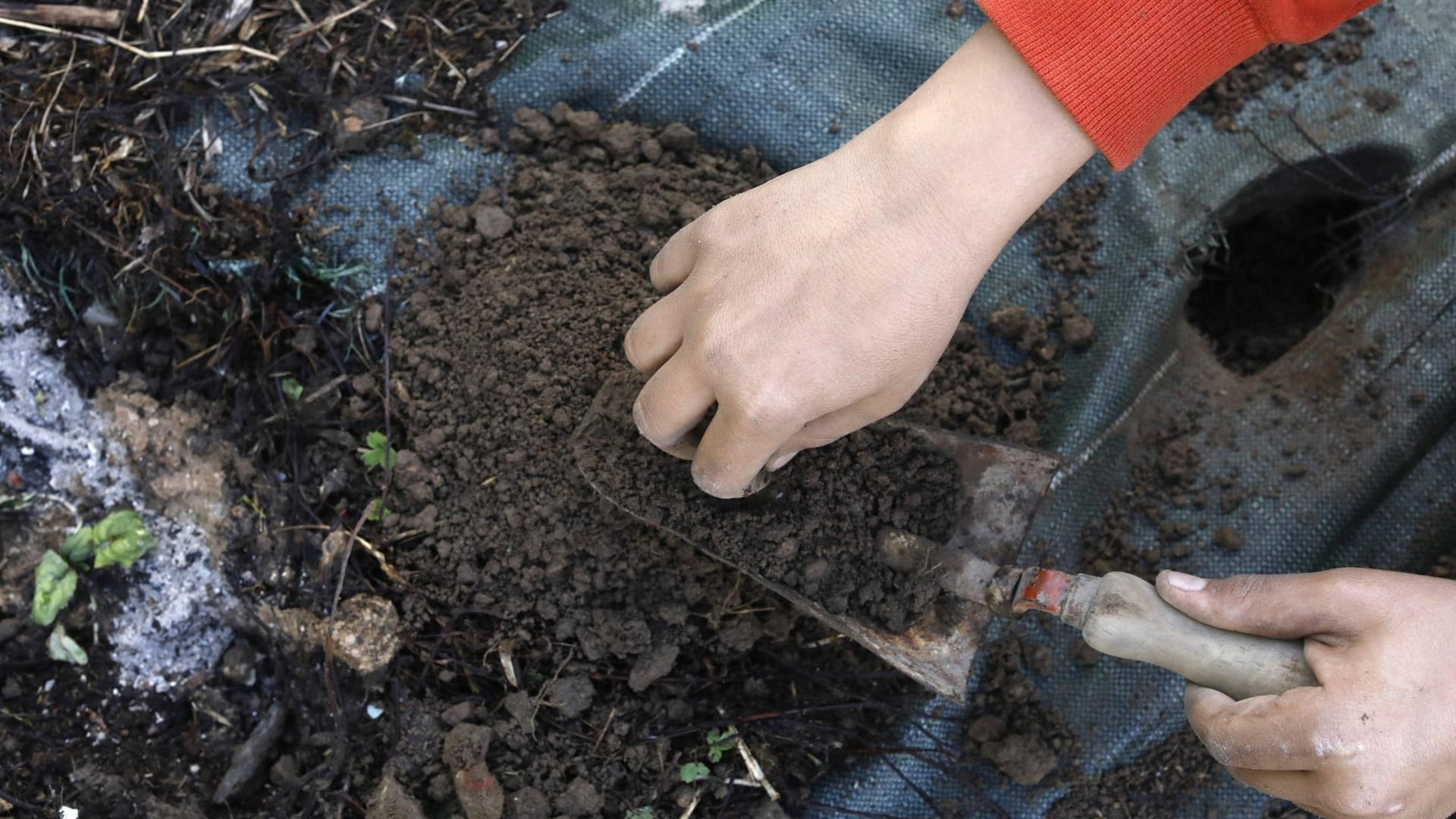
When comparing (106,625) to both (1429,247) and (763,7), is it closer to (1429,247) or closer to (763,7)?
(763,7)

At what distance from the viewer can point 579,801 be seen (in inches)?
70.7

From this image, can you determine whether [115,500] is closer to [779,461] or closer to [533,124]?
[533,124]

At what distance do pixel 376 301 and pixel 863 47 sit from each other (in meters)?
1.07

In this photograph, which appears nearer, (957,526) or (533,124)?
(957,526)

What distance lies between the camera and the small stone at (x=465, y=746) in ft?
5.83

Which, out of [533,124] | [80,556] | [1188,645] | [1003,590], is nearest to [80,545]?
[80,556]

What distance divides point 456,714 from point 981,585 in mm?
941

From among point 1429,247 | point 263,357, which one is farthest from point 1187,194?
point 263,357

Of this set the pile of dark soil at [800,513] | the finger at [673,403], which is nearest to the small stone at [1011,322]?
the pile of dark soil at [800,513]

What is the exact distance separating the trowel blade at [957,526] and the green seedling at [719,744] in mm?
285

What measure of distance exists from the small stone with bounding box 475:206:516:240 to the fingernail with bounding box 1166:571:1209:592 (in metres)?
1.29

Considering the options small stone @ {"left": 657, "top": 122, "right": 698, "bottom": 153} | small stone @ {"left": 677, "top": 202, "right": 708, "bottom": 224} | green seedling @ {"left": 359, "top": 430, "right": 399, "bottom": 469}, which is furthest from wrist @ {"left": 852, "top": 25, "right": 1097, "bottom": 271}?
green seedling @ {"left": 359, "top": 430, "right": 399, "bottom": 469}

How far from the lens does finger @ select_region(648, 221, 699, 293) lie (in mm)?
1479

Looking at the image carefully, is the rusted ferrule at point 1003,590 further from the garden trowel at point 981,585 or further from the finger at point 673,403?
the finger at point 673,403
